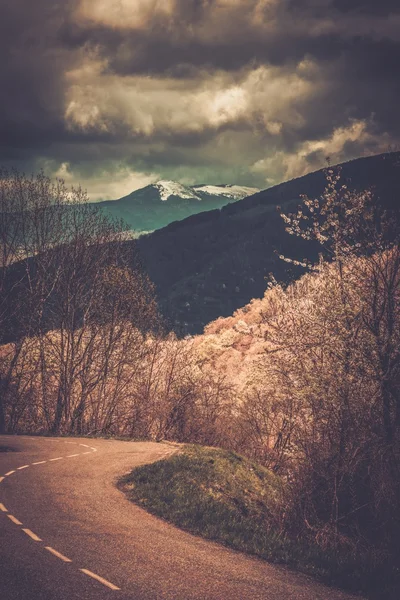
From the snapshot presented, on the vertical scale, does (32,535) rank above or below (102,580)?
below

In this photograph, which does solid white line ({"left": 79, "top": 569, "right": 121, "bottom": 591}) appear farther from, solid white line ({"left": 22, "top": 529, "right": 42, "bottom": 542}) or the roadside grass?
the roadside grass

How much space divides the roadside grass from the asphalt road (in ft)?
1.67

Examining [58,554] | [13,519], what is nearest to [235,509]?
[13,519]

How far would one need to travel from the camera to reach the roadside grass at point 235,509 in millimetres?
10093

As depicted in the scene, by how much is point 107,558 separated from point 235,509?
20.8ft

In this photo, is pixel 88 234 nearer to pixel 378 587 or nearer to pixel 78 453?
pixel 78 453

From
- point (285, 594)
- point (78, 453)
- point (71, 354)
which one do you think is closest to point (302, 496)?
point (285, 594)

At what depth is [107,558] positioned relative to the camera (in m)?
9.58

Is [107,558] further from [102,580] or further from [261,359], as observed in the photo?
[261,359]

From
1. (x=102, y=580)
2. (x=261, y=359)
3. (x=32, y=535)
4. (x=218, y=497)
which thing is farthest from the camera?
(x=261, y=359)

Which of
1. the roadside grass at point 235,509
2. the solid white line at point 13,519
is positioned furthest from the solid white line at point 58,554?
the roadside grass at point 235,509

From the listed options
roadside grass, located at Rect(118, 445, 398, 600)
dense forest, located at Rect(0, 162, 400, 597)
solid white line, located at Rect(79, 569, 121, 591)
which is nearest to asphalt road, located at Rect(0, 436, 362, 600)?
solid white line, located at Rect(79, 569, 121, 591)

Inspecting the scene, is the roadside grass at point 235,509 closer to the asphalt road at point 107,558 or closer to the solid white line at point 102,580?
the asphalt road at point 107,558

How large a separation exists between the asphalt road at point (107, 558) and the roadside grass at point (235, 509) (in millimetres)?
508
